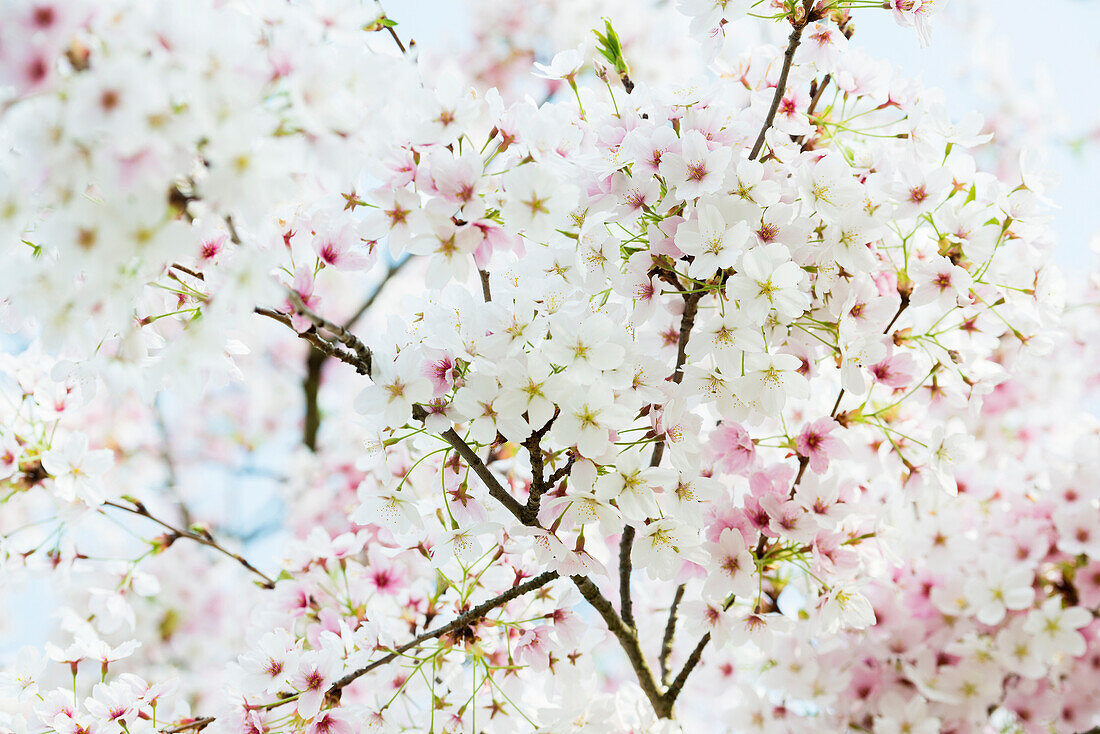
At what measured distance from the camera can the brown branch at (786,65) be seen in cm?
113

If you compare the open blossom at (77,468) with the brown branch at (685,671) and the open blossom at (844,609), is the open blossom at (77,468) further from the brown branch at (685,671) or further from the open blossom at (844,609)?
the open blossom at (844,609)

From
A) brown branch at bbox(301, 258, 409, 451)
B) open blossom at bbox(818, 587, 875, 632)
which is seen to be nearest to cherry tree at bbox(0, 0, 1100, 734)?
open blossom at bbox(818, 587, 875, 632)

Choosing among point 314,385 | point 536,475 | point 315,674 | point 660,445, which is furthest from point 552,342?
point 314,385

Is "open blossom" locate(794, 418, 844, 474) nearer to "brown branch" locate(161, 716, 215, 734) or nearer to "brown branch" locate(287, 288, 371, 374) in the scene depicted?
"brown branch" locate(287, 288, 371, 374)

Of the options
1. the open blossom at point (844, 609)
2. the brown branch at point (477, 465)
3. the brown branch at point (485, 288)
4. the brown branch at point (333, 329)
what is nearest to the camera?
the brown branch at point (333, 329)

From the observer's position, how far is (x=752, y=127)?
3.86ft

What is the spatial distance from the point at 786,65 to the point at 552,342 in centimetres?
57

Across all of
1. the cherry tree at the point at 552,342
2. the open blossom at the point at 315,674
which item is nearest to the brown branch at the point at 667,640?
the cherry tree at the point at 552,342

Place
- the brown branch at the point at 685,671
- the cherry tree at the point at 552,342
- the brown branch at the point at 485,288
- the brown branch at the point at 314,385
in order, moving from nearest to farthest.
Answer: the cherry tree at the point at 552,342
the brown branch at the point at 485,288
the brown branch at the point at 685,671
the brown branch at the point at 314,385

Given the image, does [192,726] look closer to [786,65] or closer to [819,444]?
[819,444]

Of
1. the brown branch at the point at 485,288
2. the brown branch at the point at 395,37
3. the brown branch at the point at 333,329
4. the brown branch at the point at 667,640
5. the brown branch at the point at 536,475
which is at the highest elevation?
the brown branch at the point at 395,37

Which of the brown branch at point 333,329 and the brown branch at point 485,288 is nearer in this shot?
the brown branch at point 333,329

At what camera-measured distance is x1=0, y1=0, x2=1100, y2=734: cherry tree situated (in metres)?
0.74

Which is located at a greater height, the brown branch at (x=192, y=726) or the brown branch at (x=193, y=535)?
the brown branch at (x=193, y=535)
